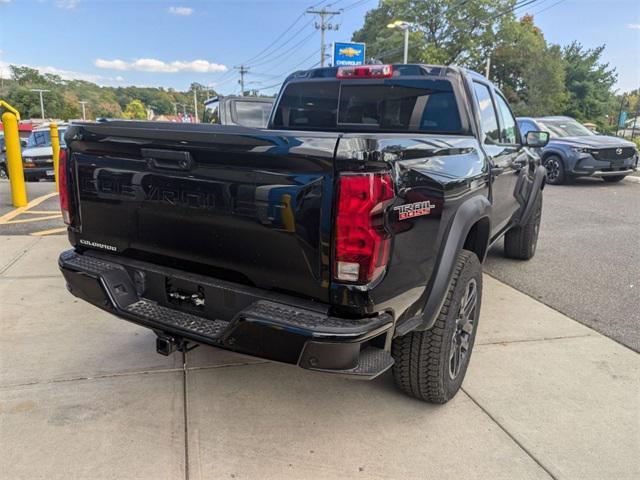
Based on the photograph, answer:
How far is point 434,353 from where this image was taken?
8.36 feet

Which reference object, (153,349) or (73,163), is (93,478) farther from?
(73,163)

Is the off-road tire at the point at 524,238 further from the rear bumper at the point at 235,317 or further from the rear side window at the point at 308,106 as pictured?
the rear bumper at the point at 235,317

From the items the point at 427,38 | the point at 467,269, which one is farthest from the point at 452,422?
→ the point at 427,38

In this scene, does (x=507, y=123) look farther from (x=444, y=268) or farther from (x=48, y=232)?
(x=48, y=232)

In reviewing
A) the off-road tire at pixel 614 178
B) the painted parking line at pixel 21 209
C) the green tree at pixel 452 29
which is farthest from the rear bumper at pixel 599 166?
the green tree at pixel 452 29

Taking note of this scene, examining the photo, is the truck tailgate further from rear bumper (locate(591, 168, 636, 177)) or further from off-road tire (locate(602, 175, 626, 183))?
off-road tire (locate(602, 175, 626, 183))

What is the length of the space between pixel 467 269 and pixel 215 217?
56.3 inches

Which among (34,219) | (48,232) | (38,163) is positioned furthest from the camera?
(38,163)

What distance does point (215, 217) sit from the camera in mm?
2180

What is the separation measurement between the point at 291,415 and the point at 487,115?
2.66 meters

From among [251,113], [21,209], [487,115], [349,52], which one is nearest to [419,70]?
[487,115]

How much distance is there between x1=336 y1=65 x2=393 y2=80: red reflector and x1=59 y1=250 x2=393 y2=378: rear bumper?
2074 mm

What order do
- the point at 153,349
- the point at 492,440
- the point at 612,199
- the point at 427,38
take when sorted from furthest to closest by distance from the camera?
1. the point at 427,38
2. the point at 612,199
3. the point at 153,349
4. the point at 492,440

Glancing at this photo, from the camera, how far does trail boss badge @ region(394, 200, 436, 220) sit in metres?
2.01
